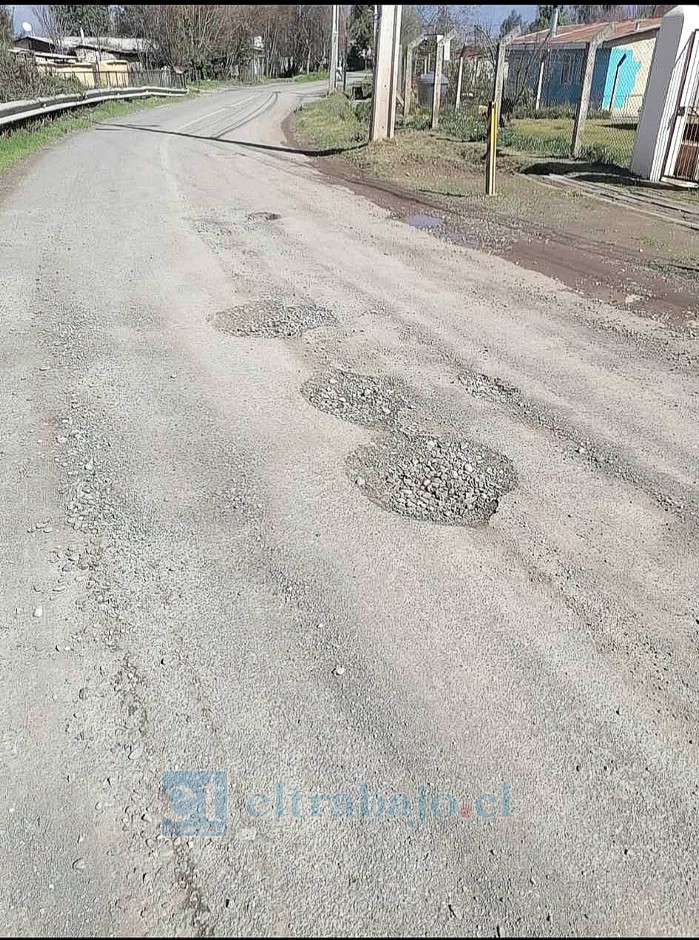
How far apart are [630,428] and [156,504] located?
120 inches

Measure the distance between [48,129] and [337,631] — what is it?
68.5 feet

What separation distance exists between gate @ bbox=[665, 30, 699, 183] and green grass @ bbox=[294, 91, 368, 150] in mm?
8181

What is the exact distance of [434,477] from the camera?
393 cm

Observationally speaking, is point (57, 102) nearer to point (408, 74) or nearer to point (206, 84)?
point (408, 74)

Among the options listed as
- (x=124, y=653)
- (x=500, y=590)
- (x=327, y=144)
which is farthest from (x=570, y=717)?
(x=327, y=144)

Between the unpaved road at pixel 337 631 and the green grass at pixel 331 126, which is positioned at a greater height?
the green grass at pixel 331 126

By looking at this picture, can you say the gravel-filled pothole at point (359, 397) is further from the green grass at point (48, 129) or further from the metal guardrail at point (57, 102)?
the metal guardrail at point (57, 102)

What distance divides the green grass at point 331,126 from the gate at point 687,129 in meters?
8.18

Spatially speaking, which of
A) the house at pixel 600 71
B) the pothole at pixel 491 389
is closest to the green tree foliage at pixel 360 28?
the house at pixel 600 71

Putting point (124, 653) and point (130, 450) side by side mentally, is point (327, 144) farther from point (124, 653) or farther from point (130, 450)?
point (124, 653)

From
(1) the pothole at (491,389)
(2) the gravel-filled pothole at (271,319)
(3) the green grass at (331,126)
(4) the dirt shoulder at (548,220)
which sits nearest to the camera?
(1) the pothole at (491,389)

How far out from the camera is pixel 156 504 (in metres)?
3.64

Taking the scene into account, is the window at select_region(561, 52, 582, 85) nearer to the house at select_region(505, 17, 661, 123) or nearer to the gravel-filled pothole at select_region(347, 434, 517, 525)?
the house at select_region(505, 17, 661, 123)

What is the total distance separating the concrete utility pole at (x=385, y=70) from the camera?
16.2 meters
